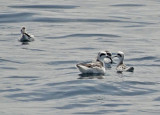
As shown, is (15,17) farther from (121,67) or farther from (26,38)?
(121,67)

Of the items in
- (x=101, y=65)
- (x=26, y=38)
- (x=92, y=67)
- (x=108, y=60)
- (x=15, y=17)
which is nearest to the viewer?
(x=92, y=67)

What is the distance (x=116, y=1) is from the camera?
4997cm

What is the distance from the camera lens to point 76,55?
30703 millimetres

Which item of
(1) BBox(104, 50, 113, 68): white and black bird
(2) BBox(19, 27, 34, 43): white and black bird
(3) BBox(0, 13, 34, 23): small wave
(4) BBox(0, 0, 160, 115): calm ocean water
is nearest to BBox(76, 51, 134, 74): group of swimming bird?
(1) BBox(104, 50, 113, 68): white and black bird

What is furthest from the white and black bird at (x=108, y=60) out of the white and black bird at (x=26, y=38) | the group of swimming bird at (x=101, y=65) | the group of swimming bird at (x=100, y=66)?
the white and black bird at (x=26, y=38)

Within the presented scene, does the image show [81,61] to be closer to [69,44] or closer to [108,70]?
[108,70]

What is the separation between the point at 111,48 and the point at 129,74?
586 centimetres

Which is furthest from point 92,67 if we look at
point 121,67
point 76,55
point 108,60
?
point 76,55

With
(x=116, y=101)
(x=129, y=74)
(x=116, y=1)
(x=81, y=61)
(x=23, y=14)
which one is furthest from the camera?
(x=116, y=1)

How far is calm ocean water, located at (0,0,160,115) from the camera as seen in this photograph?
2269cm

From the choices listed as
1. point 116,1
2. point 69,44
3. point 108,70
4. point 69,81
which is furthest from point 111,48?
point 116,1

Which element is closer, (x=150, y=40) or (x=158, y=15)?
(x=150, y=40)

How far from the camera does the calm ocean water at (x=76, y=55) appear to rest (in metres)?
22.7

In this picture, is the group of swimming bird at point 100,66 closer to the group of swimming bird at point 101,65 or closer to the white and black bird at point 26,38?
the group of swimming bird at point 101,65
